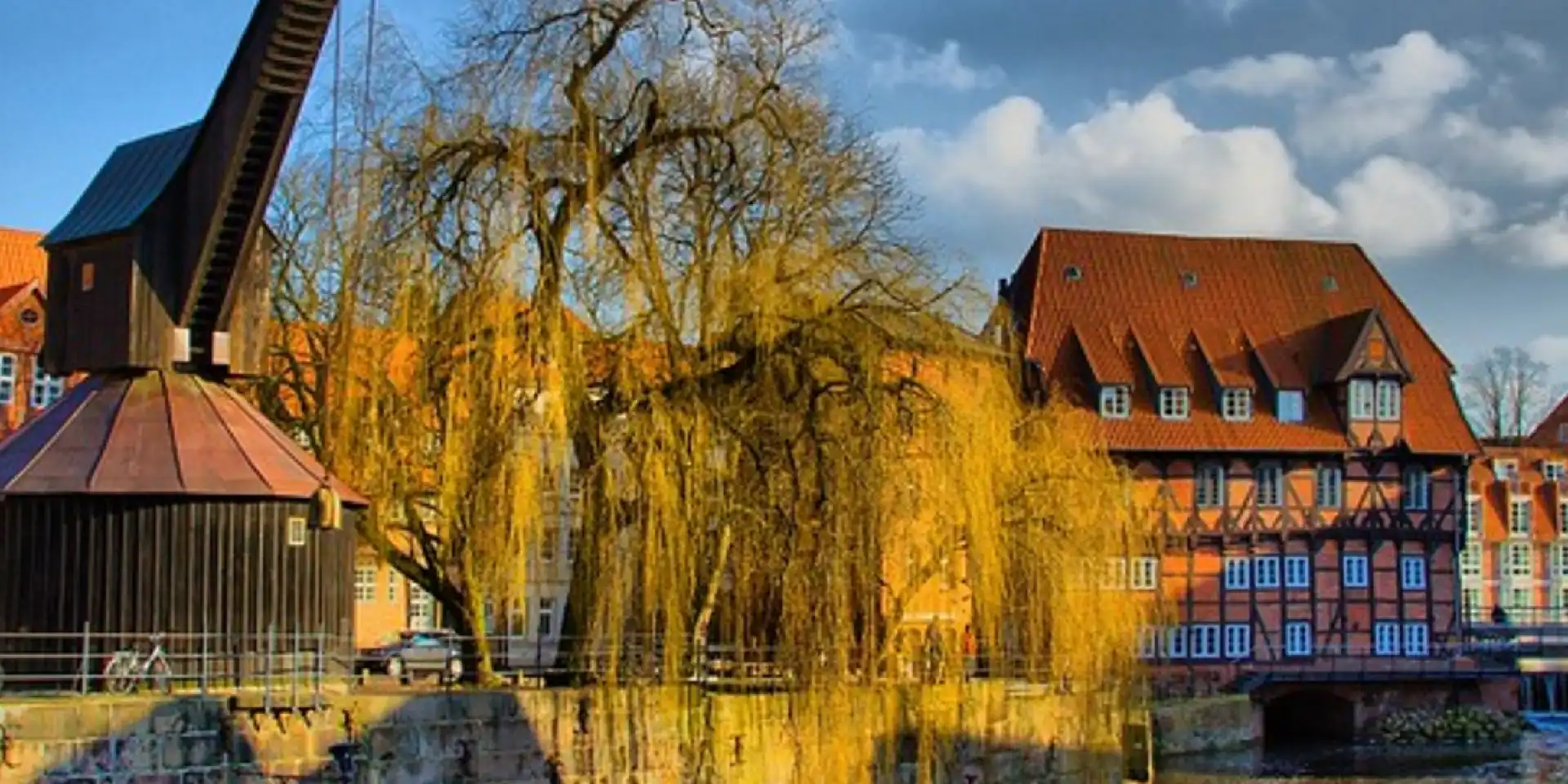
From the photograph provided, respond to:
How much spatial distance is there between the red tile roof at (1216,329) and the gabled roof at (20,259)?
862 inches

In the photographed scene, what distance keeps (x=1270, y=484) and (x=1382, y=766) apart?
868cm

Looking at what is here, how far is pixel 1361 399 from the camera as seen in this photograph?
4397 cm

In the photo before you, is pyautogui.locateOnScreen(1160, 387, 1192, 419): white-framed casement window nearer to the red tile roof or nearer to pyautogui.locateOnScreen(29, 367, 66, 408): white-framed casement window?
the red tile roof

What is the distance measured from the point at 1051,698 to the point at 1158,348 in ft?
59.3

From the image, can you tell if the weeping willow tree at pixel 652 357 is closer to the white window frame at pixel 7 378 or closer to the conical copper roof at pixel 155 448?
the conical copper roof at pixel 155 448

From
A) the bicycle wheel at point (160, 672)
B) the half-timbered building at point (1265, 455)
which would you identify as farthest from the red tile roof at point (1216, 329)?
the bicycle wheel at point (160, 672)

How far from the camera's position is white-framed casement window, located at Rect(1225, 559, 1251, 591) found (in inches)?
1708

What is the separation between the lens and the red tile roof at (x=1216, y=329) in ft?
143

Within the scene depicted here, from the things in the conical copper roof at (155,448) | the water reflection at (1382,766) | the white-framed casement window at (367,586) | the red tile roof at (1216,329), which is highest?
the red tile roof at (1216,329)

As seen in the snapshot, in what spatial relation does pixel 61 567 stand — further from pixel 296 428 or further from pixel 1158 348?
pixel 1158 348

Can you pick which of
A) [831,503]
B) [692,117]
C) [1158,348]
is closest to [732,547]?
[831,503]

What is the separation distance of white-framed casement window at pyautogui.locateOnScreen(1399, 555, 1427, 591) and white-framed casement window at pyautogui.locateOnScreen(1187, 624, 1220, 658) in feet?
15.3

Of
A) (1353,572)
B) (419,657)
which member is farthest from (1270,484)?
(419,657)

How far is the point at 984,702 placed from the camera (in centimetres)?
2617
